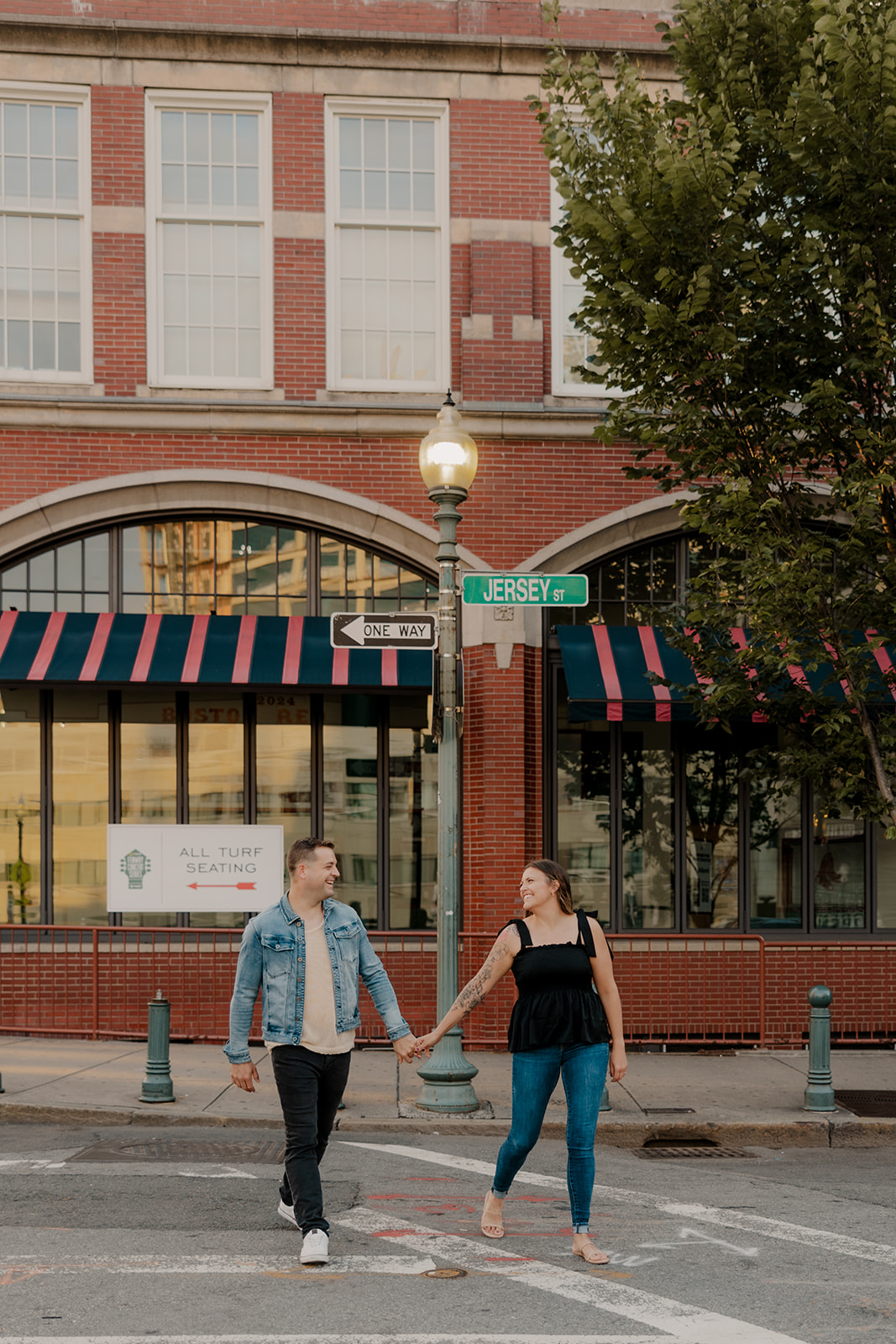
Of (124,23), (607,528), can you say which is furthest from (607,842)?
(124,23)

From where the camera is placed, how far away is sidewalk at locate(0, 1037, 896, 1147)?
8.79m

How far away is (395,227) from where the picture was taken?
42.7ft

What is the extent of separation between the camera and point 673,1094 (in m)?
9.83

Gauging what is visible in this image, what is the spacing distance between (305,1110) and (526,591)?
4.88 metres

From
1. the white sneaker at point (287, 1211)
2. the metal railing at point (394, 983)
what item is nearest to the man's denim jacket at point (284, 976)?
the white sneaker at point (287, 1211)

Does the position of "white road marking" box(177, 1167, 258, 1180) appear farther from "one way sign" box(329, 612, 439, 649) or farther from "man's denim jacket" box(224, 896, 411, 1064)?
"one way sign" box(329, 612, 439, 649)

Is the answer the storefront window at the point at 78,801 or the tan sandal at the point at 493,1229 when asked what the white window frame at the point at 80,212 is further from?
the tan sandal at the point at 493,1229

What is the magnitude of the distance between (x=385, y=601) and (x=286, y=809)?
2.37 metres

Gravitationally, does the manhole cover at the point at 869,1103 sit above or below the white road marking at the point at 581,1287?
below

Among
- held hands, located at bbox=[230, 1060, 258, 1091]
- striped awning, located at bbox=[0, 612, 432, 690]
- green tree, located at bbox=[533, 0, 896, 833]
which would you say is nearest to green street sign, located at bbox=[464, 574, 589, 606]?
green tree, located at bbox=[533, 0, 896, 833]

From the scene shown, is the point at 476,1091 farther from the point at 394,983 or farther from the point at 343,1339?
the point at 343,1339

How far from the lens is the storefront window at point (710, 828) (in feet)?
42.1

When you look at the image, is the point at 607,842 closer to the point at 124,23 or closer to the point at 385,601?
the point at 385,601

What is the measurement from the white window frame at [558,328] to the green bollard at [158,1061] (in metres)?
7.35
